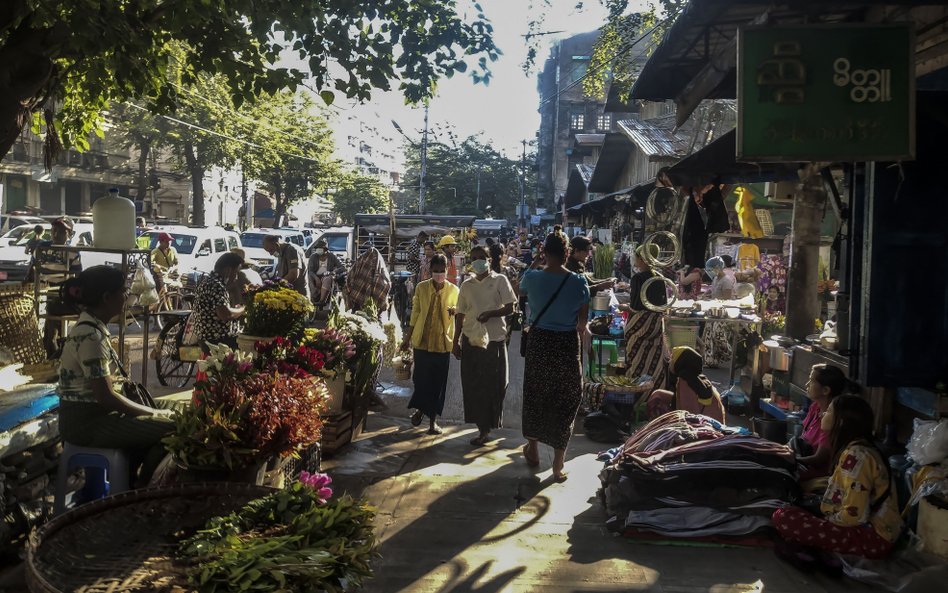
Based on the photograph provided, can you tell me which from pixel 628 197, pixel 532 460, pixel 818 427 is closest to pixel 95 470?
pixel 532 460

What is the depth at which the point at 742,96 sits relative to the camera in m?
4.04

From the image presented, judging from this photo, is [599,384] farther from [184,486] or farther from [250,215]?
[250,215]

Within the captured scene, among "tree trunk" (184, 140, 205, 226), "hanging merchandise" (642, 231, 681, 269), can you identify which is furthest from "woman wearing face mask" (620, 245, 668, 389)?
"tree trunk" (184, 140, 205, 226)

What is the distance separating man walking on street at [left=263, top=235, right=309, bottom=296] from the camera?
401 inches

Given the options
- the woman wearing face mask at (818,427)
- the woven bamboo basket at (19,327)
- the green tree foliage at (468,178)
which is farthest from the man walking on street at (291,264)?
the green tree foliage at (468,178)

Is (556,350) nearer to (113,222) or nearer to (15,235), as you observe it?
(113,222)

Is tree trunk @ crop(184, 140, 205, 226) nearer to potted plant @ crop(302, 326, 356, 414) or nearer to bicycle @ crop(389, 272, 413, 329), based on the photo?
bicycle @ crop(389, 272, 413, 329)

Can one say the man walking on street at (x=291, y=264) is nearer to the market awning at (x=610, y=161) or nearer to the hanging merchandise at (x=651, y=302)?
the hanging merchandise at (x=651, y=302)

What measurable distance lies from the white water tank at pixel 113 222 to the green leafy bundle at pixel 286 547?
4.20 meters

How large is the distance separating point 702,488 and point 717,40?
3.18m

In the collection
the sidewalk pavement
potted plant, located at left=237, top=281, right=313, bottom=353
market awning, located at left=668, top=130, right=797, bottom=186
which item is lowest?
the sidewalk pavement

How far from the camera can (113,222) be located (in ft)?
21.1

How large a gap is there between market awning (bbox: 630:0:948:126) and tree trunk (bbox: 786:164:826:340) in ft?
7.09

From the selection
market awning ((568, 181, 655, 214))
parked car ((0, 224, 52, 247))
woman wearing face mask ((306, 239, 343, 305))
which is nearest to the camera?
woman wearing face mask ((306, 239, 343, 305))
